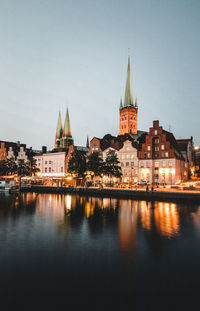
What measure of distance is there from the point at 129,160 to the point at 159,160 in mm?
10285

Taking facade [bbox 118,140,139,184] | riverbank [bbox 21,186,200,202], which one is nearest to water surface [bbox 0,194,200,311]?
riverbank [bbox 21,186,200,202]

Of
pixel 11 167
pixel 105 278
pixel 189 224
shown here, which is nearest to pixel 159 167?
pixel 189 224

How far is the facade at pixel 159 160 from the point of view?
72812 mm

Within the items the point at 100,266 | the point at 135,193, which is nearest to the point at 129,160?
the point at 135,193

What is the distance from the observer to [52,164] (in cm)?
10275

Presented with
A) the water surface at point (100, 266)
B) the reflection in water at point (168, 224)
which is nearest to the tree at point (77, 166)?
the reflection in water at point (168, 224)

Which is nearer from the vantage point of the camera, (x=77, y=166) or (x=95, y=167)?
(x=95, y=167)

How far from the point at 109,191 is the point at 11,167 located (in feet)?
179

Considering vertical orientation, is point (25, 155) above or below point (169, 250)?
above

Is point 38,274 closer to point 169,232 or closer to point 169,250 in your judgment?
point 169,250

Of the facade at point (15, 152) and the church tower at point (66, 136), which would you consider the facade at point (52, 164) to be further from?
the church tower at point (66, 136)

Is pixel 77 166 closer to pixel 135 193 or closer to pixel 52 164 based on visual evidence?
pixel 135 193

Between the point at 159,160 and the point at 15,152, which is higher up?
the point at 15,152

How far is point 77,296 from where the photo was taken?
11.0 meters
